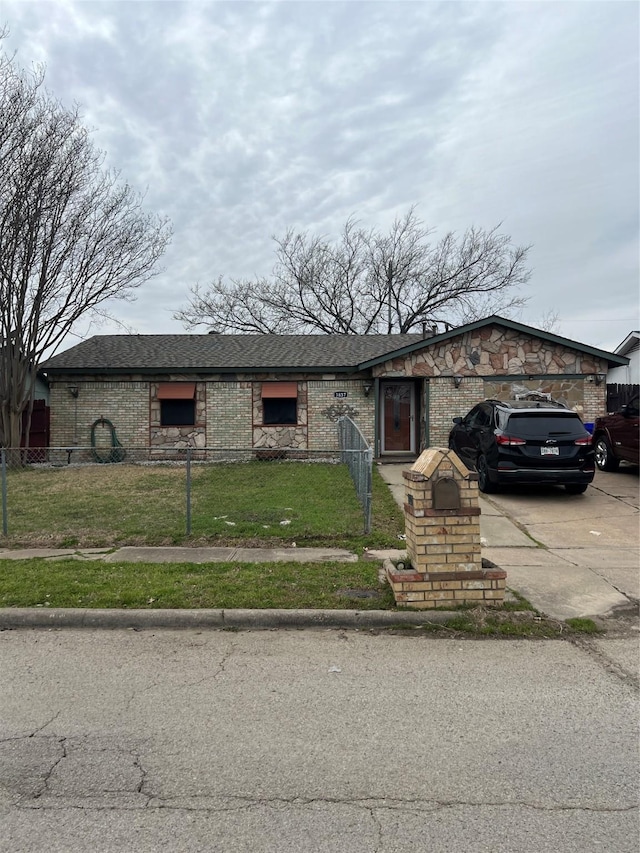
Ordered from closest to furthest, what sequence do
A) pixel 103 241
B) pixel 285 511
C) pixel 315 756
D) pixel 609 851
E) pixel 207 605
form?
pixel 609 851 < pixel 315 756 < pixel 207 605 < pixel 285 511 < pixel 103 241

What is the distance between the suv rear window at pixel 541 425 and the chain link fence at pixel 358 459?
2584 mm

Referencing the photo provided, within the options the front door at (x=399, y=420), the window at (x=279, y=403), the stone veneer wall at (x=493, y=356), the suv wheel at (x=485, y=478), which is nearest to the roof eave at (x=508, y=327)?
the stone veneer wall at (x=493, y=356)

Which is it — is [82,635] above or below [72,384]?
below

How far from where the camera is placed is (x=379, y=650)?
416 centimetres

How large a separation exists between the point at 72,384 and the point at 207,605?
43.0ft

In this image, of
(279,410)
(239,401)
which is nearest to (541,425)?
(279,410)

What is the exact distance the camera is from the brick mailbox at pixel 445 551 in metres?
4.82

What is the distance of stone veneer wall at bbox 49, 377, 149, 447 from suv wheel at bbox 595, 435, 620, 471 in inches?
473

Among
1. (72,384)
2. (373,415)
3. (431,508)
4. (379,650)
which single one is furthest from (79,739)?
(72,384)

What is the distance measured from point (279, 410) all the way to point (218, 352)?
310 centimetres

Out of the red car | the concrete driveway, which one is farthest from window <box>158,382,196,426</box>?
the red car

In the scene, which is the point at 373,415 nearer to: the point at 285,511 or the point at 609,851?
the point at 285,511

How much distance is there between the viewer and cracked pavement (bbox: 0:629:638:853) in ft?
7.57

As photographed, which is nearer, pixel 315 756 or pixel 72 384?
pixel 315 756
